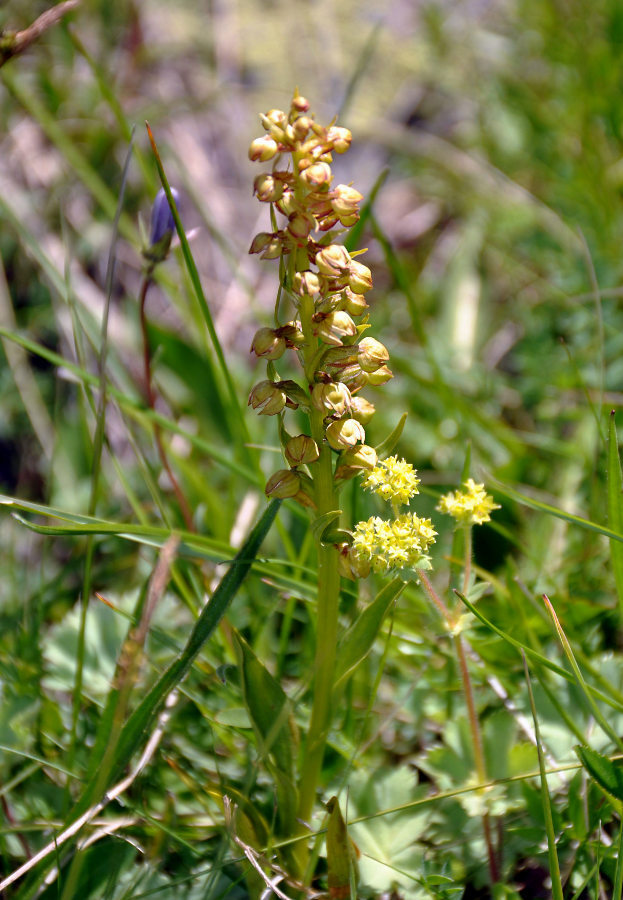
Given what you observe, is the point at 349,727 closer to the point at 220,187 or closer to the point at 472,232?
the point at 472,232

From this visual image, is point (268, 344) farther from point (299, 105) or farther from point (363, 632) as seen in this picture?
point (363, 632)

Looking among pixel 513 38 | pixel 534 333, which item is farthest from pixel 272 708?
pixel 513 38

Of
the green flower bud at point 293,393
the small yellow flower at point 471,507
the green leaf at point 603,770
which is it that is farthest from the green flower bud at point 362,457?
the green leaf at point 603,770

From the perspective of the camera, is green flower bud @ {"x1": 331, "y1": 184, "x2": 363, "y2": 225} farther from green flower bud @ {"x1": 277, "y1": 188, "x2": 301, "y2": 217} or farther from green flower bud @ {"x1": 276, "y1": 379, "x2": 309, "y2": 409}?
green flower bud @ {"x1": 276, "y1": 379, "x2": 309, "y2": 409}

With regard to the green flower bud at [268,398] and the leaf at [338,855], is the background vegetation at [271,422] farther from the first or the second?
the green flower bud at [268,398]

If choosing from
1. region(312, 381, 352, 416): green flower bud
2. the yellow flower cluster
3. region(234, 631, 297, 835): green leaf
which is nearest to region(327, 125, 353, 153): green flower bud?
region(312, 381, 352, 416): green flower bud

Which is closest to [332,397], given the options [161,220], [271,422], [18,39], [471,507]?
[471,507]
